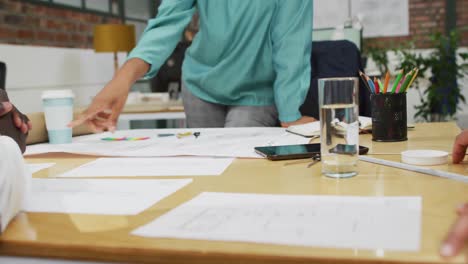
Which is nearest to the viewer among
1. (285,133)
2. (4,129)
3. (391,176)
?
(391,176)

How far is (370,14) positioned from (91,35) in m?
3.01

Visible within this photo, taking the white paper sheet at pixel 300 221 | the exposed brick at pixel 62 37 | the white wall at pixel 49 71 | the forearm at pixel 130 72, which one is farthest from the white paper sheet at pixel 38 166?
the exposed brick at pixel 62 37

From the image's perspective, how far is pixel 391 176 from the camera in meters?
0.81

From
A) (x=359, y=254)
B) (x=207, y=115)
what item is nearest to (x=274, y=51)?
(x=207, y=115)

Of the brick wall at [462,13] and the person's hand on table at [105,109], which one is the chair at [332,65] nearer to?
the person's hand on table at [105,109]

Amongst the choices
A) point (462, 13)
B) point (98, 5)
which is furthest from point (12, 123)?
point (462, 13)

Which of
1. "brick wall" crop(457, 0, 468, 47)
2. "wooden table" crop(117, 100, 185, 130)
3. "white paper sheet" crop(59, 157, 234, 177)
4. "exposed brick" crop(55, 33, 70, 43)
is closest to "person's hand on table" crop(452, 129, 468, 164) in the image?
"white paper sheet" crop(59, 157, 234, 177)

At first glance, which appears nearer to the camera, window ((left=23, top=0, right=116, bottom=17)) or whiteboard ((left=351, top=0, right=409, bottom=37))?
window ((left=23, top=0, right=116, bottom=17))

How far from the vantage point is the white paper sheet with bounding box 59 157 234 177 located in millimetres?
912

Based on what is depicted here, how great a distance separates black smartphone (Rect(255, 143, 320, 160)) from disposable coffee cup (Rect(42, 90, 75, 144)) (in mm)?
587

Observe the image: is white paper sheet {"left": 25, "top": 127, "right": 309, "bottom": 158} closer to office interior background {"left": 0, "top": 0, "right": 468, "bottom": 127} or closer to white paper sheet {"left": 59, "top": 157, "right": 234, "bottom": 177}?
white paper sheet {"left": 59, "top": 157, "right": 234, "bottom": 177}

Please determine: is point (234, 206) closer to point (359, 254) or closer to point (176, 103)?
point (359, 254)

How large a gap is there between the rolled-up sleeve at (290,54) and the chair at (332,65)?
29 centimetres

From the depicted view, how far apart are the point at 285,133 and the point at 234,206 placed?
2.58ft
